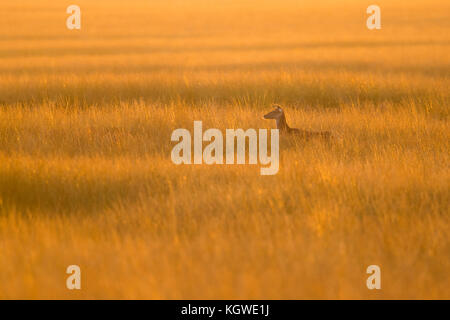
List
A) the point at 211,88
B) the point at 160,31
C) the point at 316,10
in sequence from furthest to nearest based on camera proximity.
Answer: the point at 316,10, the point at 160,31, the point at 211,88

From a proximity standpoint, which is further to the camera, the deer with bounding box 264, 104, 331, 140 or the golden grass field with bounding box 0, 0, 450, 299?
the deer with bounding box 264, 104, 331, 140

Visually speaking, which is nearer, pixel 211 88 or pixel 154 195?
pixel 154 195

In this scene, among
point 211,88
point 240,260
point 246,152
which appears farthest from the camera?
point 211,88

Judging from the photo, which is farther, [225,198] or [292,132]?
[292,132]

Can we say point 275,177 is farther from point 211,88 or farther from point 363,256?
point 211,88

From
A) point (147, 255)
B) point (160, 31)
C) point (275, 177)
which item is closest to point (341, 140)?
point (275, 177)

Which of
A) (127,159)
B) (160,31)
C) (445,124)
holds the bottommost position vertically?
(127,159)

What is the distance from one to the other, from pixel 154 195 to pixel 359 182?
2.31m

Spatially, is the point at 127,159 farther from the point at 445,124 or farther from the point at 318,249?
the point at 445,124

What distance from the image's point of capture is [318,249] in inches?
184

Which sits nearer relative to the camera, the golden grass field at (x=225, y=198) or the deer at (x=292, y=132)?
the golden grass field at (x=225, y=198)

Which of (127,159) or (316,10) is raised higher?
(316,10)

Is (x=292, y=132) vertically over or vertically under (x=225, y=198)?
over

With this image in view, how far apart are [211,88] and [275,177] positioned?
7663 mm
